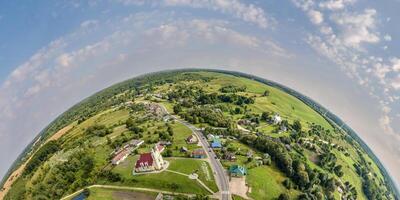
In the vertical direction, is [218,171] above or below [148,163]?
below

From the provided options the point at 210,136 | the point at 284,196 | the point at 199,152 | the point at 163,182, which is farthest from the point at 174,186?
the point at 210,136

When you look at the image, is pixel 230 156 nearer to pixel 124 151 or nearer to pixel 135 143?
pixel 135 143

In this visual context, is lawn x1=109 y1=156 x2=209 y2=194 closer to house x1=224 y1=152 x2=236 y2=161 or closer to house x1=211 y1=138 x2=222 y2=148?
house x1=224 y1=152 x2=236 y2=161

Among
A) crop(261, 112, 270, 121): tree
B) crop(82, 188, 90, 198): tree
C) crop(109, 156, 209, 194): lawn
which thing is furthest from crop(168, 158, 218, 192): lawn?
crop(261, 112, 270, 121): tree

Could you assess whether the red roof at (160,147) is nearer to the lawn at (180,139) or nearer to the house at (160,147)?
the house at (160,147)

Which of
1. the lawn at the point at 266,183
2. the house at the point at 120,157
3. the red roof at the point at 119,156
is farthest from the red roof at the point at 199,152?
the red roof at the point at 119,156

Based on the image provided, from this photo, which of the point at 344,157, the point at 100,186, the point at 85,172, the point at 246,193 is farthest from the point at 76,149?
the point at 344,157

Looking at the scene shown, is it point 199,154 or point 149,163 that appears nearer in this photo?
point 149,163
